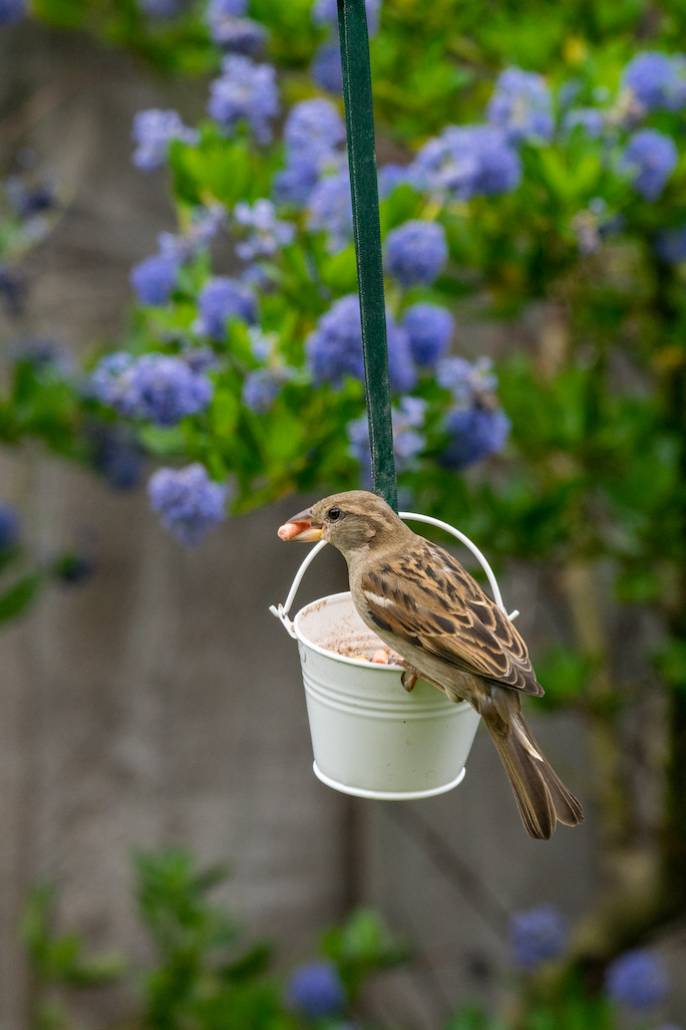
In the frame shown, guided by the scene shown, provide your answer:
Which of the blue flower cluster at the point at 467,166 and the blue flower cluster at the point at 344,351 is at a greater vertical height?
the blue flower cluster at the point at 467,166

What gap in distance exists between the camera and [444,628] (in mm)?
1407

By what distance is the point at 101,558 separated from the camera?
331 centimetres

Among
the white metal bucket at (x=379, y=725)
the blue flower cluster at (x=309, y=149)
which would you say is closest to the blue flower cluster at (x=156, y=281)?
the blue flower cluster at (x=309, y=149)

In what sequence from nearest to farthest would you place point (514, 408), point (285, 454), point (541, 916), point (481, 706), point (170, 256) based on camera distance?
point (481, 706)
point (285, 454)
point (170, 256)
point (514, 408)
point (541, 916)

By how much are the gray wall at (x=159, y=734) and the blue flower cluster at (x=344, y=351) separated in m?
1.53

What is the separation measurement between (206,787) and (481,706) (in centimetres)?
224

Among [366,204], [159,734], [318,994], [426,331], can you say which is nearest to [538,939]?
[318,994]

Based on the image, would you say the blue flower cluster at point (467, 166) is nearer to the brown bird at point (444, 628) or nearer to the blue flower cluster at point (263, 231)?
the blue flower cluster at point (263, 231)

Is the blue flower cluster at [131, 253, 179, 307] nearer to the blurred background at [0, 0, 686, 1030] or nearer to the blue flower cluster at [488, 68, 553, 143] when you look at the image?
the blurred background at [0, 0, 686, 1030]

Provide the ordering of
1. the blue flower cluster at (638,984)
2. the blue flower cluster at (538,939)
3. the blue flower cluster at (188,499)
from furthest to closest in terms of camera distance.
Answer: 1. the blue flower cluster at (538,939)
2. the blue flower cluster at (638,984)
3. the blue flower cluster at (188,499)

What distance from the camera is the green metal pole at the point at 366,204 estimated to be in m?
1.35

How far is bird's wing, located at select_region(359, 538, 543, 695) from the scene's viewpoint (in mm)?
1383

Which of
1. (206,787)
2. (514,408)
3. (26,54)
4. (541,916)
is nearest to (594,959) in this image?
(541,916)

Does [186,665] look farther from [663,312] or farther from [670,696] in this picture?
[663,312]
